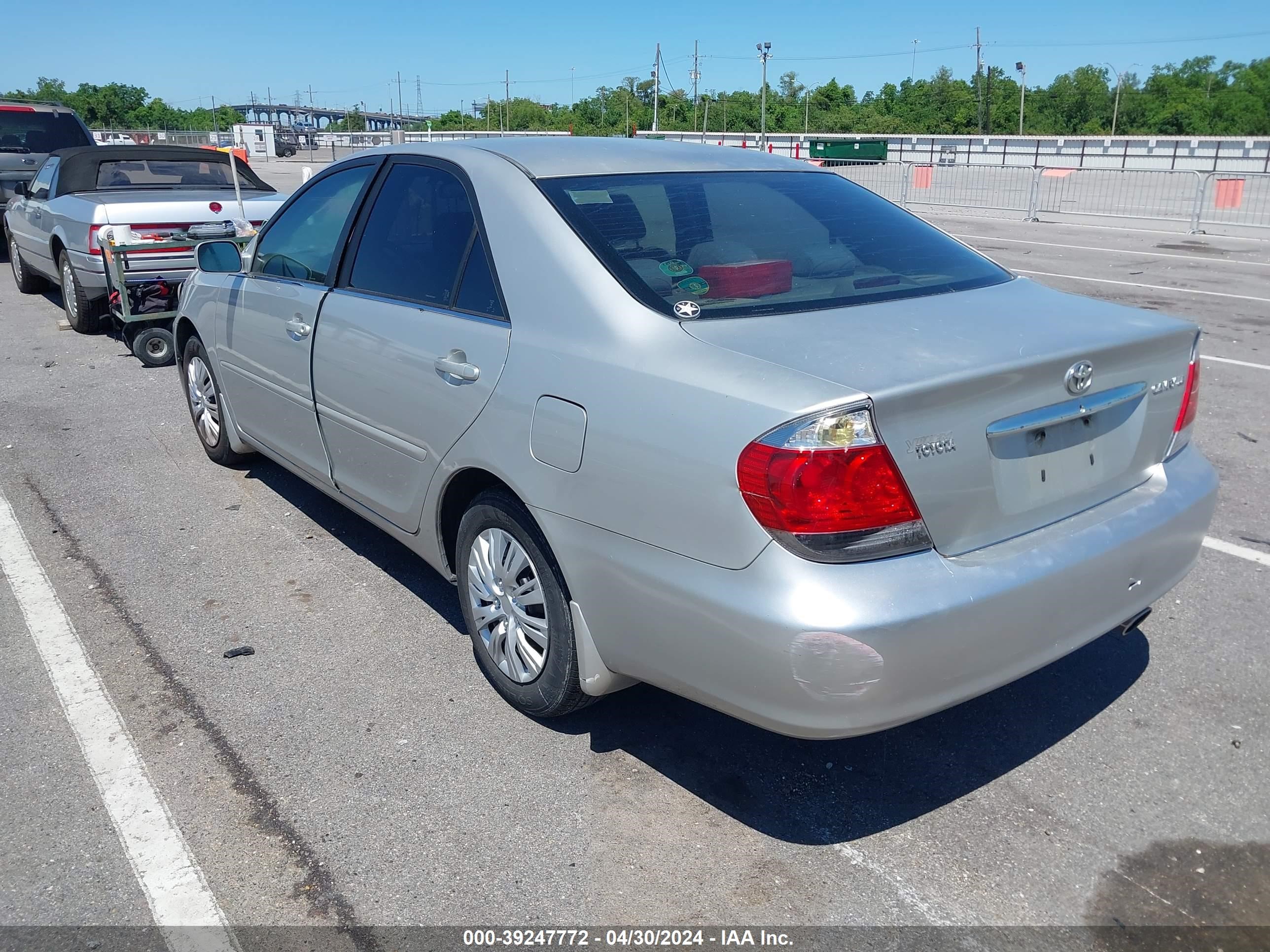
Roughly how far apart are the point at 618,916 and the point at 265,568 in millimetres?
2680

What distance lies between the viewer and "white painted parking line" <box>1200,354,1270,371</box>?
7922mm

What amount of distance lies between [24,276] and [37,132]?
3.18 m

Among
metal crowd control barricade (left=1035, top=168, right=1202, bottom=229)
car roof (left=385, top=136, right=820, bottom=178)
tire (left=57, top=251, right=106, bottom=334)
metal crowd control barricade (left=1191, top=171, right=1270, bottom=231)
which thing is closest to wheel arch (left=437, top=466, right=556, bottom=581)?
car roof (left=385, top=136, right=820, bottom=178)

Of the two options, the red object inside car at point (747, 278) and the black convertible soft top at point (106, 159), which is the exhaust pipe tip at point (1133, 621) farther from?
the black convertible soft top at point (106, 159)

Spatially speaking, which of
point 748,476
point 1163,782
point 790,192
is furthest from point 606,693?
point 790,192

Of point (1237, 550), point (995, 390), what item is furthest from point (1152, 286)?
point (995, 390)

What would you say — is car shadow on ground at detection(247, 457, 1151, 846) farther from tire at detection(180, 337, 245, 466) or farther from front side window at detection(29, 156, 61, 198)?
front side window at detection(29, 156, 61, 198)

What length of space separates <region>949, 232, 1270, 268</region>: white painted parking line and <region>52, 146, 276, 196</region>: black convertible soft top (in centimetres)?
885

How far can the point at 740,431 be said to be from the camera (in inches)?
94.8

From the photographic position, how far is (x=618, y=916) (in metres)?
2.53

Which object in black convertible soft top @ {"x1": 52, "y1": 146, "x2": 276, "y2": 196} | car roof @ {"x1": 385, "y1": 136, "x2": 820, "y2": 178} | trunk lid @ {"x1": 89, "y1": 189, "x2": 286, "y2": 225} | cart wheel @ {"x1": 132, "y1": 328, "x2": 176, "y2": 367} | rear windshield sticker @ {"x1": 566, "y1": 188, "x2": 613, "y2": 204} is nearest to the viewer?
rear windshield sticker @ {"x1": 566, "y1": 188, "x2": 613, "y2": 204}

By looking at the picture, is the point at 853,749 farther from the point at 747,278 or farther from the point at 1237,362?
the point at 1237,362

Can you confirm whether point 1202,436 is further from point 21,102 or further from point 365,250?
point 21,102

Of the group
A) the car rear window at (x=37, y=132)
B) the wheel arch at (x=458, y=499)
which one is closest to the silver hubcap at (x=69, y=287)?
the car rear window at (x=37, y=132)
